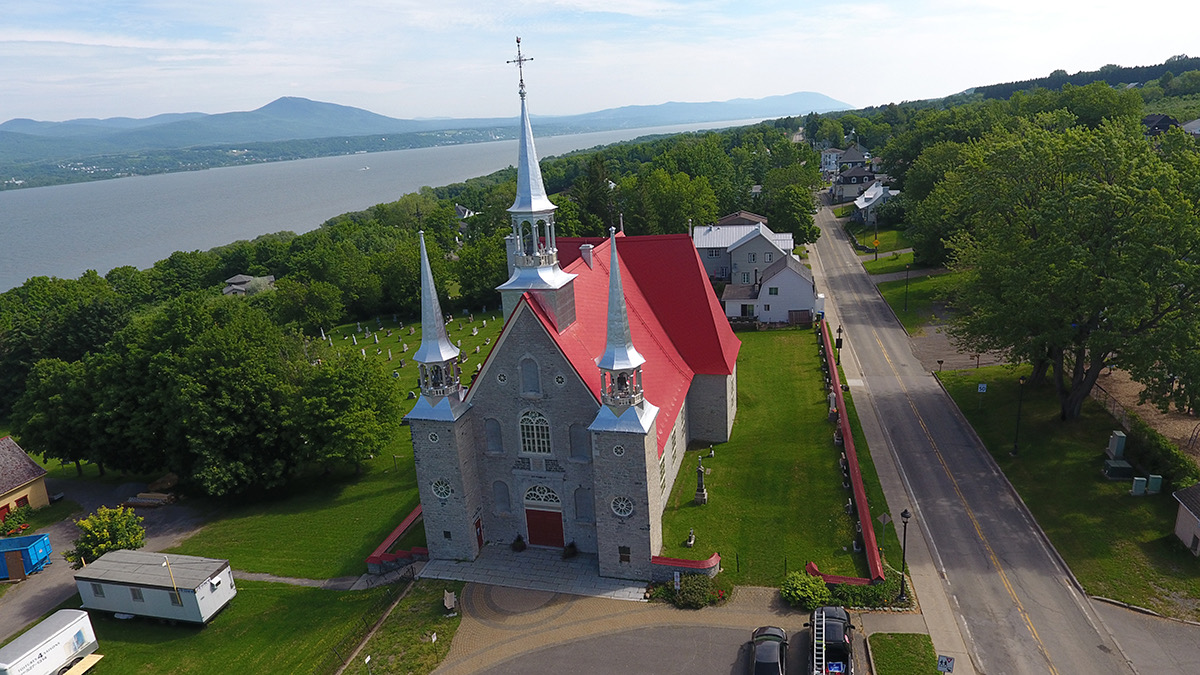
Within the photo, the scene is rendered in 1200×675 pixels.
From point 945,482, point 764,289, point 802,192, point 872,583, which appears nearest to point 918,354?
point 764,289

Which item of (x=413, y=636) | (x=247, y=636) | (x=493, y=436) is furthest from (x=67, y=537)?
(x=493, y=436)

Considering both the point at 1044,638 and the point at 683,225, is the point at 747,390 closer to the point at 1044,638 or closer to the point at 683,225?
the point at 1044,638

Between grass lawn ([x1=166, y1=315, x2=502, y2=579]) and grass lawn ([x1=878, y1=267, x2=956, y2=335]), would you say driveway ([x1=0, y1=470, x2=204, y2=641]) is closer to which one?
grass lawn ([x1=166, y1=315, x2=502, y2=579])

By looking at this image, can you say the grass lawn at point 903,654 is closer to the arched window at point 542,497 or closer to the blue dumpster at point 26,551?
the arched window at point 542,497

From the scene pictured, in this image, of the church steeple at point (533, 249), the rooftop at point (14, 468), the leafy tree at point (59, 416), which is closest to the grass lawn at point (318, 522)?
the leafy tree at point (59, 416)

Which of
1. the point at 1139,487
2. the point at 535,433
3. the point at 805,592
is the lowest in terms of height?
the point at 805,592

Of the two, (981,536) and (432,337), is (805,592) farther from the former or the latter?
(432,337)
